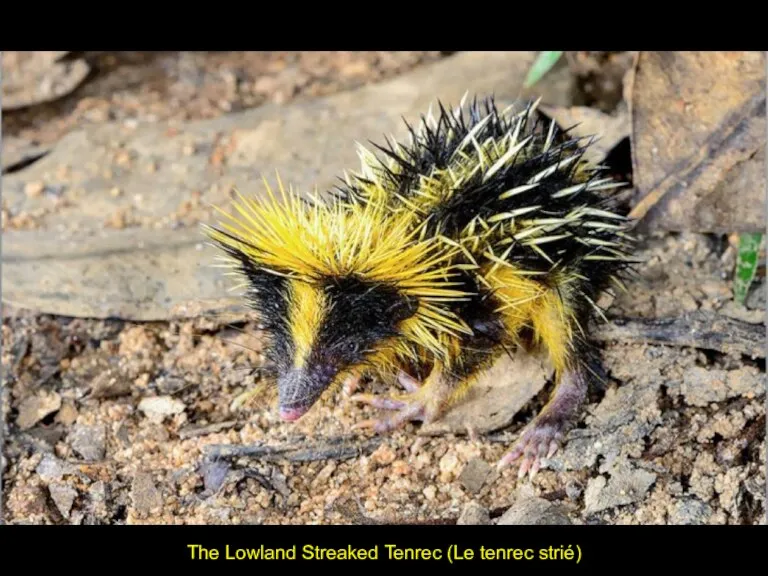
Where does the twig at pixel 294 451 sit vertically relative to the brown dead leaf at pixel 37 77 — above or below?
below

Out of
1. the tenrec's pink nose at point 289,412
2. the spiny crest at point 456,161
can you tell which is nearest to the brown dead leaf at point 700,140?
the spiny crest at point 456,161

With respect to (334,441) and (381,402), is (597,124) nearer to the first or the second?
(381,402)

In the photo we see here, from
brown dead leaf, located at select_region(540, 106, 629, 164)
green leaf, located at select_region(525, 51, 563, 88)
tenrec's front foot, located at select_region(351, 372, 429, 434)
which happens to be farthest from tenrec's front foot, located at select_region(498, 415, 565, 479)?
green leaf, located at select_region(525, 51, 563, 88)

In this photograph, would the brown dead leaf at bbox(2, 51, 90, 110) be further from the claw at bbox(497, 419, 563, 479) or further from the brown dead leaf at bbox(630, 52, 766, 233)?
the claw at bbox(497, 419, 563, 479)

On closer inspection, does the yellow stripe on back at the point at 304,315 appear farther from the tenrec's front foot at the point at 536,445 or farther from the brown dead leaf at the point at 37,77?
the brown dead leaf at the point at 37,77

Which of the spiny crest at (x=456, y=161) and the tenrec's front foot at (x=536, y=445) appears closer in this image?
the spiny crest at (x=456, y=161)

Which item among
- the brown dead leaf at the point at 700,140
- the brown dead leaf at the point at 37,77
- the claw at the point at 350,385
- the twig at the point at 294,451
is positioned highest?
the brown dead leaf at the point at 37,77
